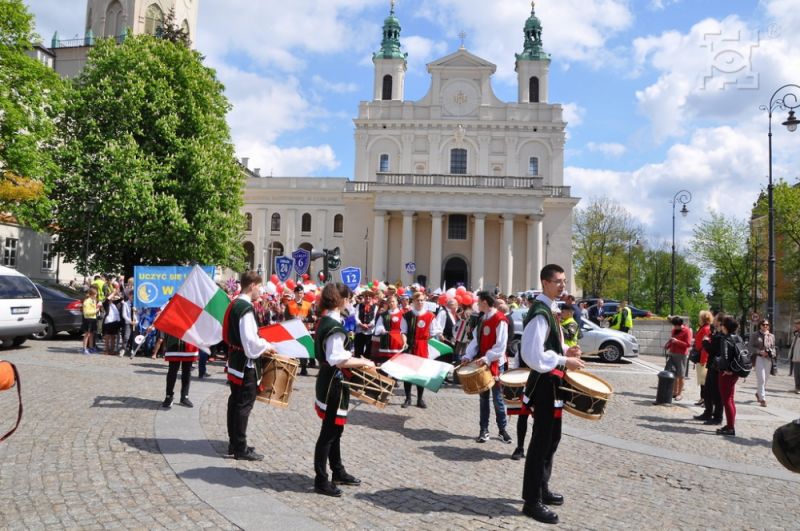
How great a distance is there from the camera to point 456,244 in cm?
5359

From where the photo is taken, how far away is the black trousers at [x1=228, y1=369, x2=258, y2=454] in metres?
6.21

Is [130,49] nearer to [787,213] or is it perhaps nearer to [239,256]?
[239,256]

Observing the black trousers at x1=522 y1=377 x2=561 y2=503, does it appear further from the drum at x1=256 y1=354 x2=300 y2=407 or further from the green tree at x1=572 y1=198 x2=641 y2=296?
the green tree at x1=572 y1=198 x2=641 y2=296

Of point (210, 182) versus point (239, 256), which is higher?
point (210, 182)

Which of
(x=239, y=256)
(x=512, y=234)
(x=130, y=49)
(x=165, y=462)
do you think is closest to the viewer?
(x=165, y=462)

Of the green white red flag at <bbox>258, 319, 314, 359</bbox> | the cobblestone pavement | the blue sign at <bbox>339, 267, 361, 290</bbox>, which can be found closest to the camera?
the cobblestone pavement

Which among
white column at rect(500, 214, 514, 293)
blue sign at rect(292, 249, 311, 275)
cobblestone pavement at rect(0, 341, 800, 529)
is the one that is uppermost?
white column at rect(500, 214, 514, 293)

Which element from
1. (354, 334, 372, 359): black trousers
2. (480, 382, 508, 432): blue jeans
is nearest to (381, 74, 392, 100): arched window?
(354, 334, 372, 359): black trousers

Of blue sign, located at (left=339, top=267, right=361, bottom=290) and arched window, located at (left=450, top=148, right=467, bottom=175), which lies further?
arched window, located at (left=450, top=148, right=467, bottom=175)

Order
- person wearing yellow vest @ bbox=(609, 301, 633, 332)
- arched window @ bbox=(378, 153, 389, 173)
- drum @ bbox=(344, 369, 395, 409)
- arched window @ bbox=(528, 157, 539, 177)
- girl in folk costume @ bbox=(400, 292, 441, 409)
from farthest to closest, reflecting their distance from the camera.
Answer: arched window @ bbox=(378, 153, 389, 173) → arched window @ bbox=(528, 157, 539, 177) → person wearing yellow vest @ bbox=(609, 301, 633, 332) → girl in folk costume @ bbox=(400, 292, 441, 409) → drum @ bbox=(344, 369, 395, 409)

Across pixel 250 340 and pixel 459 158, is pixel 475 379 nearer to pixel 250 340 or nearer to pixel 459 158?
pixel 250 340

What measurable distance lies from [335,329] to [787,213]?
146ft

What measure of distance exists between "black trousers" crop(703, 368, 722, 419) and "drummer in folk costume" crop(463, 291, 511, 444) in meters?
4.37

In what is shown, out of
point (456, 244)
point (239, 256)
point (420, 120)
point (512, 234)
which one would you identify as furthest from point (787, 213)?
point (239, 256)
